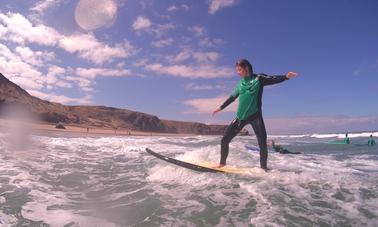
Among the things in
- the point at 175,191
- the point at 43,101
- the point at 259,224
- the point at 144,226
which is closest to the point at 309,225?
the point at 259,224

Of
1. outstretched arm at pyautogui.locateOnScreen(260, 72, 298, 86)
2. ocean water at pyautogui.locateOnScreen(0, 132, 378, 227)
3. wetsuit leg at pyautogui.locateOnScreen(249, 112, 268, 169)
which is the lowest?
ocean water at pyautogui.locateOnScreen(0, 132, 378, 227)

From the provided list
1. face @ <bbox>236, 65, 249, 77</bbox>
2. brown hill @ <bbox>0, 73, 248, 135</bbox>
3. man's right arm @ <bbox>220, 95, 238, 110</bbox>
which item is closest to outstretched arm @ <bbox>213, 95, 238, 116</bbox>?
man's right arm @ <bbox>220, 95, 238, 110</bbox>

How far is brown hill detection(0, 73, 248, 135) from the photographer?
198ft

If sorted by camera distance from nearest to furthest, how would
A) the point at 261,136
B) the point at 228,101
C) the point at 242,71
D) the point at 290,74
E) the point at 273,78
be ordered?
the point at 290,74 < the point at 273,78 < the point at 261,136 < the point at 242,71 < the point at 228,101

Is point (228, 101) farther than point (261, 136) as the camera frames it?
Yes

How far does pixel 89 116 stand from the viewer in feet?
297

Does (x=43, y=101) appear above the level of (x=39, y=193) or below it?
above

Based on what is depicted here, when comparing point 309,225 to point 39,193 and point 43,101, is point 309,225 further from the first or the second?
point 43,101

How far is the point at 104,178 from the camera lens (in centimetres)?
714

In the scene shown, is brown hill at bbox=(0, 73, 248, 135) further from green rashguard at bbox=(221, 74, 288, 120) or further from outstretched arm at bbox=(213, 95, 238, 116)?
green rashguard at bbox=(221, 74, 288, 120)

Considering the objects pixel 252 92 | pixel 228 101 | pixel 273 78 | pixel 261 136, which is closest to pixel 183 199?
pixel 261 136

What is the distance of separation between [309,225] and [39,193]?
4365 millimetres

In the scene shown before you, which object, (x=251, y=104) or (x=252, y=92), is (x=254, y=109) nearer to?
(x=251, y=104)

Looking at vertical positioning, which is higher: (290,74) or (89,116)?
(89,116)
